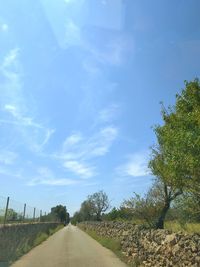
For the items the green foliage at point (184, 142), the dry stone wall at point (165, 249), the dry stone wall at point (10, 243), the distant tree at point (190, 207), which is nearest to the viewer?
the dry stone wall at point (165, 249)

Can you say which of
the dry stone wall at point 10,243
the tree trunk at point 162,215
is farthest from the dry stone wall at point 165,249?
the dry stone wall at point 10,243

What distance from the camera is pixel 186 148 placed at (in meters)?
16.0

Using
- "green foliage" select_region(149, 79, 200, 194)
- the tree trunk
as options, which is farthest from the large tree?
the tree trunk

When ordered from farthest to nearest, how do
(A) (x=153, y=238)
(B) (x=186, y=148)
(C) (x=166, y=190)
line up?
(C) (x=166, y=190) → (A) (x=153, y=238) → (B) (x=186, y=148)

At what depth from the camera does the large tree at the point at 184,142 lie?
626 inches

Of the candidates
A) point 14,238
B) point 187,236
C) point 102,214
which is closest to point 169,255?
point 187,236

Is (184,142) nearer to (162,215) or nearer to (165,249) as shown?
(165,249)

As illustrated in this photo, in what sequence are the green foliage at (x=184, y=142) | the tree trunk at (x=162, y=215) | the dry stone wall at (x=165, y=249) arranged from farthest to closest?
the tree trunk at (x=162, y=215), the green foliage at (x=184, y=142), the dry stone wall at (x=165, y=249)

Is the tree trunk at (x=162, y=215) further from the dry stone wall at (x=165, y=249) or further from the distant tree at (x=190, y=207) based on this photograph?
the distant tree at (x=190, y=207)

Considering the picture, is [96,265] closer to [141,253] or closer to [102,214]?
[141,253]

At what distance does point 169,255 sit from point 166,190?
12.2m

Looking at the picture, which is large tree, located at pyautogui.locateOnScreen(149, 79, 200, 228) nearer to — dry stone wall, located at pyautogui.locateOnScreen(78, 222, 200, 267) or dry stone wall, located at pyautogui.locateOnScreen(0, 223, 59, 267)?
dry stone wall, located at pyautogui.locateOnScreen(78, 222, 200, 267)

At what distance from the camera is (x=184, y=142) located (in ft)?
52.9

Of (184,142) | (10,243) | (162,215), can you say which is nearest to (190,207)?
(184,142)
